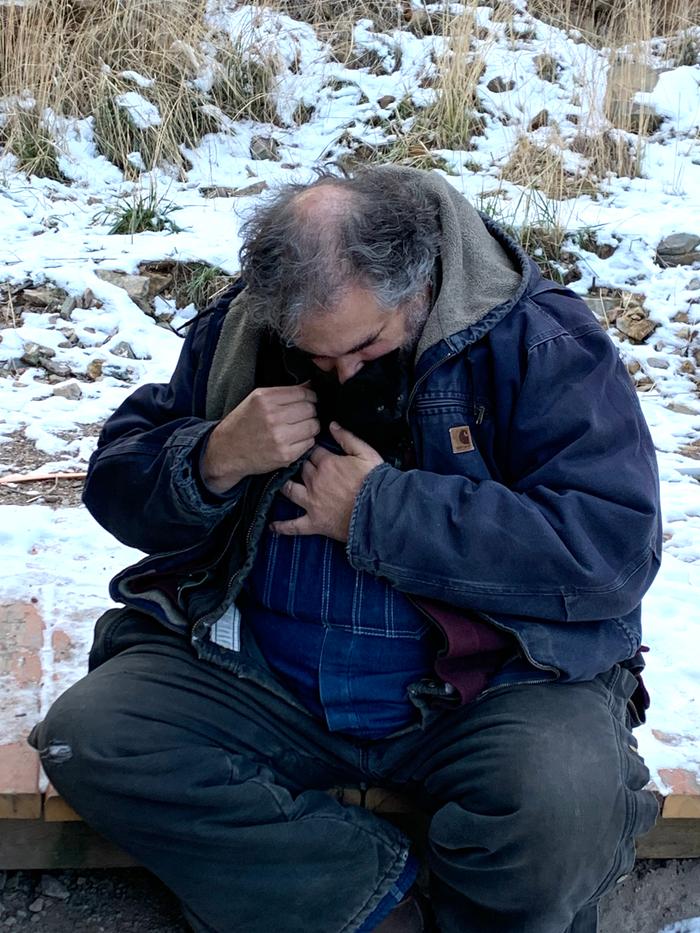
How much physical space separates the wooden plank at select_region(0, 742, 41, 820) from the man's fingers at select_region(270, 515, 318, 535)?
0.65m

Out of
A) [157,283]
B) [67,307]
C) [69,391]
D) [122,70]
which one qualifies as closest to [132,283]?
[157,283]

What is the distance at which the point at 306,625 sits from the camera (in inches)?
79.7

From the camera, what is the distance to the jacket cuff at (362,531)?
1.87m

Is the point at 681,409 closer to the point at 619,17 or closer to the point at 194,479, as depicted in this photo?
the point at 194,479

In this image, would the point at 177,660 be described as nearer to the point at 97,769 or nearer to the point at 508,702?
the point at 97,769

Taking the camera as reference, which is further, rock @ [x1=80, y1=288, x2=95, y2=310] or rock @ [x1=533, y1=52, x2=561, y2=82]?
rock @ [x1=533, y1=52, x2=561, y2=82]

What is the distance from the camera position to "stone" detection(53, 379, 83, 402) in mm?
4203

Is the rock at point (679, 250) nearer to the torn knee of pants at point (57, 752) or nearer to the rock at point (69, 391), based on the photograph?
the rock at point (69, 391)

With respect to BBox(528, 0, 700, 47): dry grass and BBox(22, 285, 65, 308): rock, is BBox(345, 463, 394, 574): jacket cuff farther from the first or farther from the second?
BBox(528, 0, 700, 47): dry grass

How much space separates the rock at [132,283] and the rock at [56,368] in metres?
0.56

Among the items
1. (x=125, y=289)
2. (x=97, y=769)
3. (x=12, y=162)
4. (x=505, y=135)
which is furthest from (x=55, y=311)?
(x=97, y=769)

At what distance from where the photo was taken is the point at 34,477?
3.55 m

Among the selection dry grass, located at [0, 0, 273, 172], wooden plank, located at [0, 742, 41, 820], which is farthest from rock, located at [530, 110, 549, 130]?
wooden plank, located at [0, 742, 41, 820]

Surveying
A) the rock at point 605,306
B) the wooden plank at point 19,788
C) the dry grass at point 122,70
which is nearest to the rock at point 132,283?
the dry grass at point 122,70
